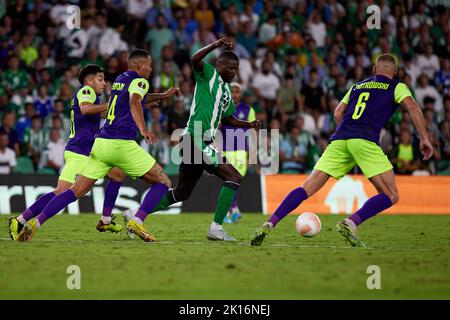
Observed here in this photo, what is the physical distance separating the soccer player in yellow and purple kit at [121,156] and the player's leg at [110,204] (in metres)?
1.12

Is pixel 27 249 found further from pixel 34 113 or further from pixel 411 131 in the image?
pixel 411 131

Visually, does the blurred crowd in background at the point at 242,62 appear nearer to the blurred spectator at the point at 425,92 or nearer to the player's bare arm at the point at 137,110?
the blurred spectator at the point at 425,92

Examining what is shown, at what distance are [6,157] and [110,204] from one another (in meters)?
7.71

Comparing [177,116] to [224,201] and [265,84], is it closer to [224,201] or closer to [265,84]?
[265,84]

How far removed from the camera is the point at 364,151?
11672 millimetres

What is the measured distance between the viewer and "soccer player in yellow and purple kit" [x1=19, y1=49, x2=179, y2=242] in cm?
1191

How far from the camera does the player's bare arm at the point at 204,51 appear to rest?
1134cm

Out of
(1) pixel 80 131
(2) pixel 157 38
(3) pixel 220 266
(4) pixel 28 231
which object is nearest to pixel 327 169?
(3) pixel 220 266

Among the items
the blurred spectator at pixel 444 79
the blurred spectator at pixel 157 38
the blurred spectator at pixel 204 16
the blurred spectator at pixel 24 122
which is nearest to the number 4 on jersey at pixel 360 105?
the blurred spectator at pixel 24 122

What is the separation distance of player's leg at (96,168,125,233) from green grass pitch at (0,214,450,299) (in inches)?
6.7

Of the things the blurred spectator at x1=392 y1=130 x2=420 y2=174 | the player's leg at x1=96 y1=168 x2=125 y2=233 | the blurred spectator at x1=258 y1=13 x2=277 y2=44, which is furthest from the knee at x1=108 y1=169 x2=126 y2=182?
the blurred spectator at x1=258 y1=13 x2=277 y2=44

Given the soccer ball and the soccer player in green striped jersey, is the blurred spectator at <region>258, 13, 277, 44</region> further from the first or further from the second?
the soccer ball

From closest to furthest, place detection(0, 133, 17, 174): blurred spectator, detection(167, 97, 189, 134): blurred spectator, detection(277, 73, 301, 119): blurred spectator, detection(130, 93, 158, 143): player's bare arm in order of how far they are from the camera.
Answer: detection(130, 93, 158, 143): player's bare arm < detection(0, 133, 17, 174): blurred spectator < detection(167, 97, 189, 134): blurred spectator < detection(277, 73, 301, 119): blurred spectator
